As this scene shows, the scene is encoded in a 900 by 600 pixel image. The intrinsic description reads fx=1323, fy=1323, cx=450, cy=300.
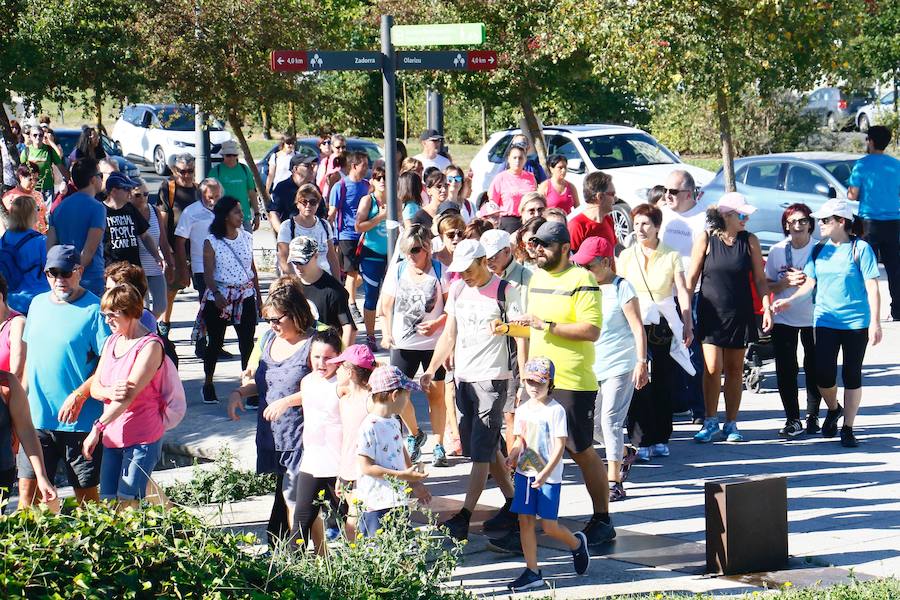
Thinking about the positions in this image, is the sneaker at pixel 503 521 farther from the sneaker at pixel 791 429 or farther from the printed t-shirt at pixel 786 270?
the printed t-shirt at pixel 786 270

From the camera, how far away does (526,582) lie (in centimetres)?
684

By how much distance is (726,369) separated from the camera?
33.1 feet

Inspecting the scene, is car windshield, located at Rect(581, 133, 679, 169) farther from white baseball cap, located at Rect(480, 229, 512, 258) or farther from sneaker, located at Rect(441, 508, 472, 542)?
sneaker, located at Rect(441, 508, 472, 542)

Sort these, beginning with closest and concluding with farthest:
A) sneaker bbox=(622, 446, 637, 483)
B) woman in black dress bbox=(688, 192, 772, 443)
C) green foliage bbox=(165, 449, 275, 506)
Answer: green foliage bbox=(165, 449, 275, 506), sneaker bbox=(622, 446, 637, 483), woman in black dress bbox=(688, 192, 772, 443)

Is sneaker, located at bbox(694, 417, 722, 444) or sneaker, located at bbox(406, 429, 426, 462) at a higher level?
sneaker, located at bbox(406, 429, 426, 462)

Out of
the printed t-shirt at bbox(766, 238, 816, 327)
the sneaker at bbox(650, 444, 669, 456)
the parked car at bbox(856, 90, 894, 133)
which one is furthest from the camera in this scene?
the parked car at bbox(856, 90, 894, 133)

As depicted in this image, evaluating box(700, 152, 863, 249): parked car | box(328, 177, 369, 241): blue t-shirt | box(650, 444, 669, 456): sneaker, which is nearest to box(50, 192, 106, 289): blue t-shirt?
box(328, 177, 369, 241): blue t-shirt

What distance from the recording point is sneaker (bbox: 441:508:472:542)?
777 cm

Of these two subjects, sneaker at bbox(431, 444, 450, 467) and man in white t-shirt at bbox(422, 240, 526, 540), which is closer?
man in white t-shirt at bbox(422, 240, 526, 540)

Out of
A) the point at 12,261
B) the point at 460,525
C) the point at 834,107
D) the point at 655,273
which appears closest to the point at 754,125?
the point at 834,107

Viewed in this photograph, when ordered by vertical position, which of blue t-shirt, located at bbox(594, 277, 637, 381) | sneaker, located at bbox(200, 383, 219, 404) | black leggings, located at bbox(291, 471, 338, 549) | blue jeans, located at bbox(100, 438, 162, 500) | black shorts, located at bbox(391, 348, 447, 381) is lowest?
sneaker, located at bbox(200, 383, 219, 404)

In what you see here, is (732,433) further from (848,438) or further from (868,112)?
(868,112)

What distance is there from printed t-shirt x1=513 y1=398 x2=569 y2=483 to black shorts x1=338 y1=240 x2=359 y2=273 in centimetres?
683

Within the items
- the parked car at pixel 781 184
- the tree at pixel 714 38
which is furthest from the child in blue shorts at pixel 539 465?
the parked car at pixel 781 184
